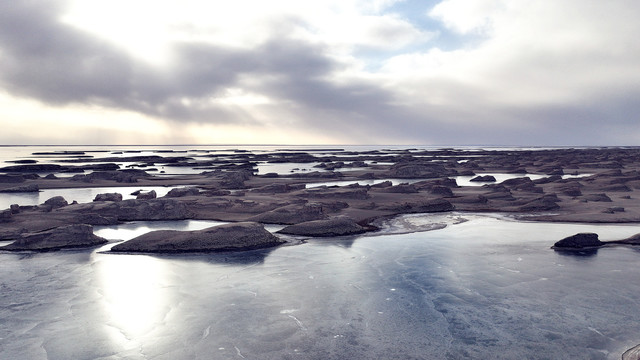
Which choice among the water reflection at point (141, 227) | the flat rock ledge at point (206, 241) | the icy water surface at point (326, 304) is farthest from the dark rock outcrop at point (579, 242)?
the water reflection at point (141, 227)

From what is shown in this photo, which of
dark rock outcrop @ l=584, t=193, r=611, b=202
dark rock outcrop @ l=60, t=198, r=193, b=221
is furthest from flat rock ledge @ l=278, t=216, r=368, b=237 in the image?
dark rock outcrop @ l=584, t=193, r=611, b=202

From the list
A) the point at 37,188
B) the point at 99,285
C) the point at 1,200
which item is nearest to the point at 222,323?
the point at 99,285

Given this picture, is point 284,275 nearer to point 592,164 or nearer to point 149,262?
point 149,262

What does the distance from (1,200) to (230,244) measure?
112 ft

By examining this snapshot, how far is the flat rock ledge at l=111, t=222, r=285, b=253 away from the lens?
22.5 meters

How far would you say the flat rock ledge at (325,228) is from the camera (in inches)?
1044

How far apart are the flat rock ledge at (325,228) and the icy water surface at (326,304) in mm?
2937

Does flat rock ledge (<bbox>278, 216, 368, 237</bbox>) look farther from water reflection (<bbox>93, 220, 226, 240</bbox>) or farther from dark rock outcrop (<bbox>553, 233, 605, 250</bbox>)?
dark rock outcrop (<bbox>553, 233, 605, 250</bbox>)

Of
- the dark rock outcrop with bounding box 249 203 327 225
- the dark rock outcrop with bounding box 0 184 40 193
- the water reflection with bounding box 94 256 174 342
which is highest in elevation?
the dark rock outcrop with bounding box 249 203 327 225

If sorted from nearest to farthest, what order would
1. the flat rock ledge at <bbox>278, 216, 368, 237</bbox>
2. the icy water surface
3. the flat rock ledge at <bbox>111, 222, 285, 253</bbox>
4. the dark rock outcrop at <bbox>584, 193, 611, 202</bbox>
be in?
the icy water surface, the flat rock ledge at <bbox>111, 222, 285, 253</bbox>, the flat rock ledge at <bbox>278, 216, 368, 237</bbox>, the dark rock outcrop at <bbox>584, 193, 611, 202</bbox>

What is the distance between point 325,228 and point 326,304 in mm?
11385

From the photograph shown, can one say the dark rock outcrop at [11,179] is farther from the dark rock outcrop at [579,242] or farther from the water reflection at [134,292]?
the dark rock outcrop at [579,242]

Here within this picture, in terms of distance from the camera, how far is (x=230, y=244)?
2297 centimetres

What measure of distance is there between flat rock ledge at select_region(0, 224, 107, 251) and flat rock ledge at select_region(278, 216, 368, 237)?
1098 centimetres
